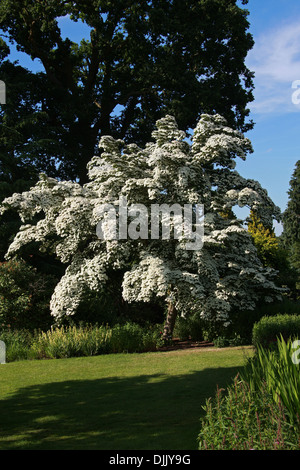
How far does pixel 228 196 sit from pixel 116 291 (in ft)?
20.9

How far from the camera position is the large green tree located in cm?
2256

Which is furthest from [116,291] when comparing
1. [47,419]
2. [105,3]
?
[105,3]

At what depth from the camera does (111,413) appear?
7.34 metres

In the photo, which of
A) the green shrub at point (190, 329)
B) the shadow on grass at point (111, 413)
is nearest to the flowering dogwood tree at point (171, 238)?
the green shrub at point (190, 329)

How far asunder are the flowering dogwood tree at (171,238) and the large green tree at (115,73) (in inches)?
329

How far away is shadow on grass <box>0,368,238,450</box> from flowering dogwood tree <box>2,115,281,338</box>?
10.0 feet

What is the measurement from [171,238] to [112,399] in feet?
20.7

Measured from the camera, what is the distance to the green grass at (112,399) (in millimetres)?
6160

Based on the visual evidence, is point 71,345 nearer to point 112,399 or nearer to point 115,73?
point 112,399

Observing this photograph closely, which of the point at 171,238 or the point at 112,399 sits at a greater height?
the point at 171,238

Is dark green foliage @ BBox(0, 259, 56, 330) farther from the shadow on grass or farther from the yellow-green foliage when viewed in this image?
the yellow-green foliage

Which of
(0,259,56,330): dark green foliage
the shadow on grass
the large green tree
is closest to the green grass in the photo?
the shadow on grass

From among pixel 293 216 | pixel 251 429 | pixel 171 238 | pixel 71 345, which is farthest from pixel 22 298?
pixel 293 216
